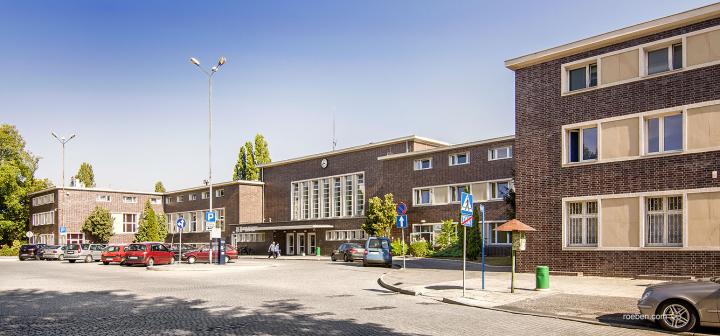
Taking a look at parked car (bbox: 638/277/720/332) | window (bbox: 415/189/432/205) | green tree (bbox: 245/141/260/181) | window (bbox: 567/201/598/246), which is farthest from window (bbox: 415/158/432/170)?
green tree (bbox: 245/141/260/181)

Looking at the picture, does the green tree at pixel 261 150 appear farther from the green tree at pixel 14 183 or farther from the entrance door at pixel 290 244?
the green tree at pixel 14 183

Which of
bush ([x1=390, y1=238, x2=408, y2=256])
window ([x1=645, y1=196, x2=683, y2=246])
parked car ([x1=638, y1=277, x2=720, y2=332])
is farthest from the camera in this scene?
bush ([x1=390, y1=238, x2=408, y2=256])

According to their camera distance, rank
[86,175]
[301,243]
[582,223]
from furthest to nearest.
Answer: [86,175]
[301,243]
[582,223]

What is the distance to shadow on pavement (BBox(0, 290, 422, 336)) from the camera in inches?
423

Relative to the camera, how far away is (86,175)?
107375 millimetres

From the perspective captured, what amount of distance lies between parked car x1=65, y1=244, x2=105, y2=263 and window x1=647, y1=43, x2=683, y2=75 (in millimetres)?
40010

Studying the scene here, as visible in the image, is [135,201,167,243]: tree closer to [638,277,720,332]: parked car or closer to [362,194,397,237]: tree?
[362,194,397,237]: tree

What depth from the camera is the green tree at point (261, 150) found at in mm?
82938

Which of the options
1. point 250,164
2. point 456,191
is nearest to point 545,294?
point 456,191

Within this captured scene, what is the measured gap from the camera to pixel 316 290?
744 inches

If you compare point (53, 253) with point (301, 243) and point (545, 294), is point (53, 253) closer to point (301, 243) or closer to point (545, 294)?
point (301, 243)

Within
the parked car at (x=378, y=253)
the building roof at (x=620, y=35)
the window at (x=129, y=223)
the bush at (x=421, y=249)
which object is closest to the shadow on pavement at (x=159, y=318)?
the building roof at (x=620, y=35)

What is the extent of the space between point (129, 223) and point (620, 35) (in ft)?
216

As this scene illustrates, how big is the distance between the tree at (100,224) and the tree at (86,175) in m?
40.8
